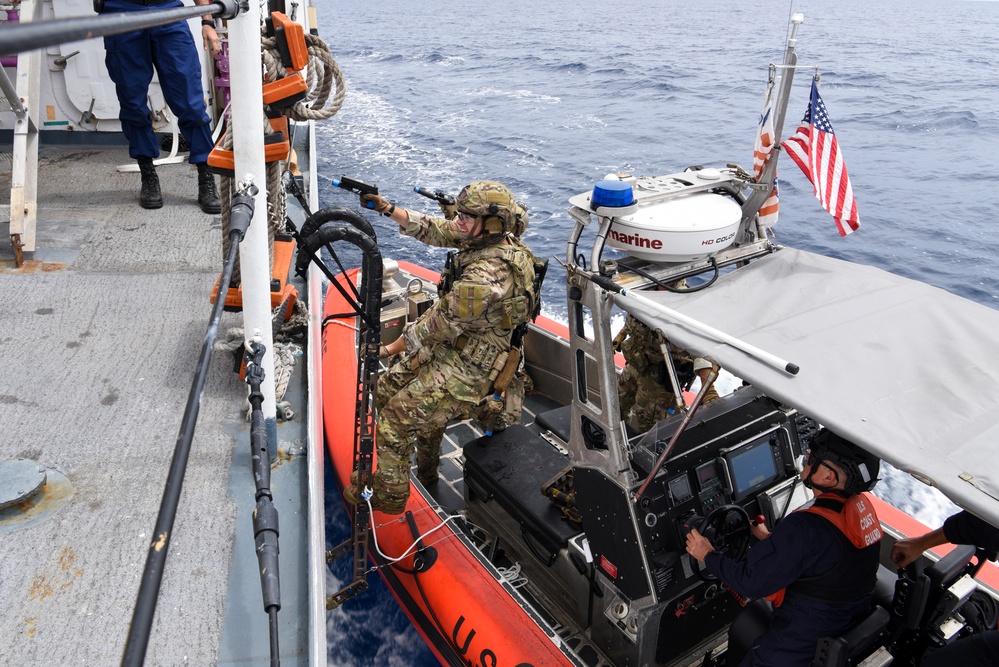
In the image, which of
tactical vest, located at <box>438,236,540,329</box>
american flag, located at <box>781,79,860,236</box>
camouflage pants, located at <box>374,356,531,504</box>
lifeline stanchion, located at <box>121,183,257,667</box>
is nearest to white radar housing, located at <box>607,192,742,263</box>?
american flag, located at <box>781,79,860,236</box>

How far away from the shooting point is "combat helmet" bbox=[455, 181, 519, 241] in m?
4.28

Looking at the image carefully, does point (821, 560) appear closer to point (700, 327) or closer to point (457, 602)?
point (700, 327)

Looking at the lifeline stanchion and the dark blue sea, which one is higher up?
the lifeline stanchion

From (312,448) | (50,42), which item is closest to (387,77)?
(312,448)

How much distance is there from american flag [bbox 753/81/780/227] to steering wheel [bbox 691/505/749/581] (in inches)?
57.3

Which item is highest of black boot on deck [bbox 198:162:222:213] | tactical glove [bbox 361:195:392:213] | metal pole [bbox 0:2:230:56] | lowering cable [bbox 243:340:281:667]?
metal pole [bbox 0:2:230:56]

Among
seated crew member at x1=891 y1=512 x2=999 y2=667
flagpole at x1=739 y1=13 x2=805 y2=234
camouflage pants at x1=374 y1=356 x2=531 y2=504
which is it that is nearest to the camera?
seated crew member at x1=891 y1=512 x2=999 y2=667

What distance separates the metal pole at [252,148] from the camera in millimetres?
3021

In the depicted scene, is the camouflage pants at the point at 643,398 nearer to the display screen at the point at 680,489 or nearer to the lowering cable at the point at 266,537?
the display screen at the point at 680,489

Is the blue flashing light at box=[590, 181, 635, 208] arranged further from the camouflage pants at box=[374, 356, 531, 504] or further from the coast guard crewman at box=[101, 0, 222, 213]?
the coast guard crewman at box=[101, 0, 222, 213]

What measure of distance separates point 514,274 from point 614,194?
3.73 ft

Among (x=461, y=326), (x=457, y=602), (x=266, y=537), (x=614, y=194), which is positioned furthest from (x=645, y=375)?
(x=266, y=537)

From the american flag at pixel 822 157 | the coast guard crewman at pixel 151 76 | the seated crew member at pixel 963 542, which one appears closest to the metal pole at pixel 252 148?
Result: the american flag at pixel 822 157

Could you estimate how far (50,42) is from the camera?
0.85m
